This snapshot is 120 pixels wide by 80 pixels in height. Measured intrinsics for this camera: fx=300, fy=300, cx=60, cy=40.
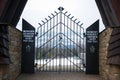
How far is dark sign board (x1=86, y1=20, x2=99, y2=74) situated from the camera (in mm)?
9977

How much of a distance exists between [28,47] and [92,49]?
2159mm

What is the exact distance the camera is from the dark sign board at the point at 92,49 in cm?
998

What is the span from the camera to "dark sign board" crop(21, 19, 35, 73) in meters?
10.0

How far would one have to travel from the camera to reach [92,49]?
10102mm

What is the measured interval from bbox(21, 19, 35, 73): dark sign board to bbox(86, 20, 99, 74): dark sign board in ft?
6.12

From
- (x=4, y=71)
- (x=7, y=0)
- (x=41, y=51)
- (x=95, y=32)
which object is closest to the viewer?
(x=4, y=71)

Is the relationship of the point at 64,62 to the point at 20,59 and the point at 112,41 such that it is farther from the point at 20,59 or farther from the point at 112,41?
the point at 112,41

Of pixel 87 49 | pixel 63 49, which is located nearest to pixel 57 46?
pixel 63 49

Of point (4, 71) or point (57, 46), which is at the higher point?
point (57, 46)

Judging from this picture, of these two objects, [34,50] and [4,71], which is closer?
[4,71]

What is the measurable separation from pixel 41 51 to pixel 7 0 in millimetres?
3997

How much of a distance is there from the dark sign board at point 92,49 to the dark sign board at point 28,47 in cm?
186

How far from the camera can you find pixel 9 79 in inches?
287

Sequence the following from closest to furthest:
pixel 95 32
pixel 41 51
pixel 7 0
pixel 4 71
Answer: pixel 4 71 → pixel 7 0 → pixel 95 32 → pixel 41 51
